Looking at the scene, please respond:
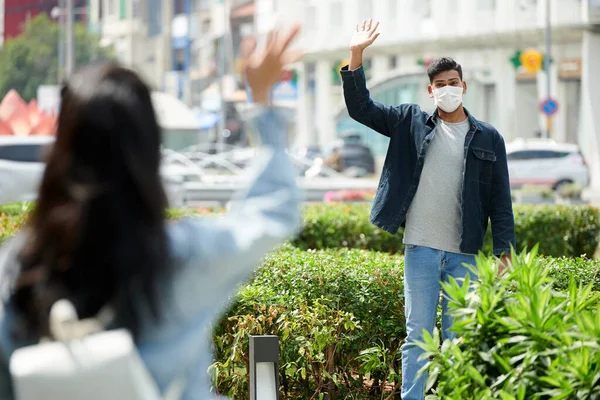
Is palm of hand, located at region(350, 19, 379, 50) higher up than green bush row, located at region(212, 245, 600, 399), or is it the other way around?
palm of hand, located at region(350, 19, 379, 50)

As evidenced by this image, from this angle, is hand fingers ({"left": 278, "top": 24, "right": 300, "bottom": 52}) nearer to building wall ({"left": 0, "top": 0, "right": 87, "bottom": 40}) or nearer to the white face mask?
the white face mask

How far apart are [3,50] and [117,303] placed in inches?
2709

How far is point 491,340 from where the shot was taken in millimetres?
3941

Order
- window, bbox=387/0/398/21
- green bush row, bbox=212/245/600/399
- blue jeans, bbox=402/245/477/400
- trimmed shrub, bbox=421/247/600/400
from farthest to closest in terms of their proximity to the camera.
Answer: window, bbox=387/0/398/21 < green bush row, bbox=212/245/600/399 < blue jeans, bbox=402/245/477/400 < trimmed shrub, bbox=421/247/600/400

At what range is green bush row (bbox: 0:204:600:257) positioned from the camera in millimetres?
11562

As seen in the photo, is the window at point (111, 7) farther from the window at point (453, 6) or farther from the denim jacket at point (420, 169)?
the denim jacket at point (420, 169)

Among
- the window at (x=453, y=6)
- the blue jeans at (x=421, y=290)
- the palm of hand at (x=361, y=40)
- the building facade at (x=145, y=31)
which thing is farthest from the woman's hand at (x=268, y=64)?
the building facade at (x=145, y=31)

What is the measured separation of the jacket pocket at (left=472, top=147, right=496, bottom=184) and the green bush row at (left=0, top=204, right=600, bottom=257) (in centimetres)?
523

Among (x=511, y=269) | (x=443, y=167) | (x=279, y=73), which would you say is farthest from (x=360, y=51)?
(x=279, y=73)

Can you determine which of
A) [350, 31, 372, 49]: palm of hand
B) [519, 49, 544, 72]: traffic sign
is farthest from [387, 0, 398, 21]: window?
[350, 31, 372, 49]: palm of hand

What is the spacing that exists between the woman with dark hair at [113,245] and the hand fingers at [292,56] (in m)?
0.41

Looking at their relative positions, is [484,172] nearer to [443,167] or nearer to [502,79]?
[443,167]

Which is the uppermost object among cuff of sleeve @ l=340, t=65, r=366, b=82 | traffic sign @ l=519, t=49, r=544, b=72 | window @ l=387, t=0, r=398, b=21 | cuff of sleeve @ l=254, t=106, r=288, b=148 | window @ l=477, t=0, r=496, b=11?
window @ l=387, t=0, r=398, b=21

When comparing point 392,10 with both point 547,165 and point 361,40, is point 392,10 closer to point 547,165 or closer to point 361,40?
point 547,165
